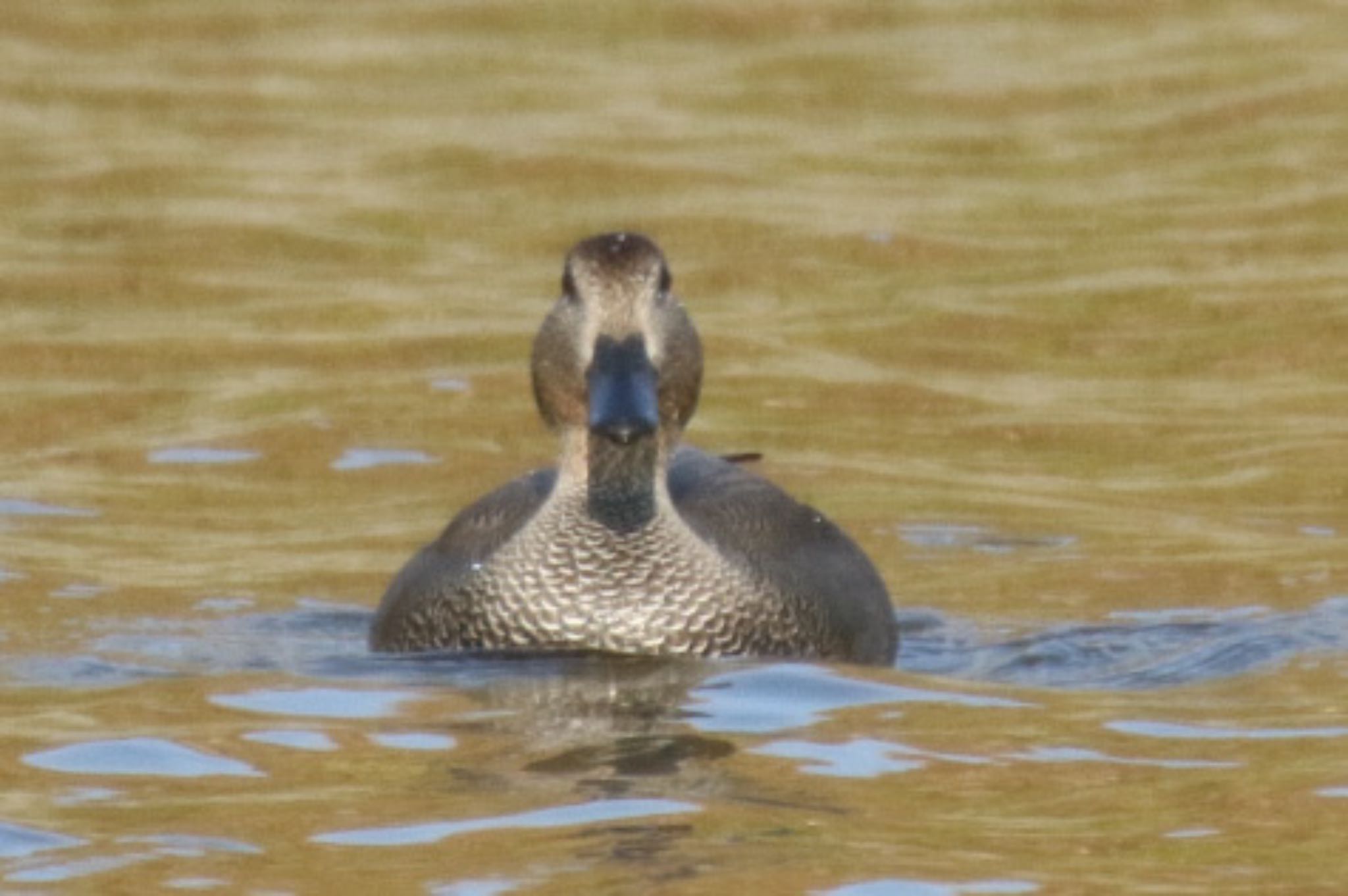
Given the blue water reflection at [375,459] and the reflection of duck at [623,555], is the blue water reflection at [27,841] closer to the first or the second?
the reflection of duck at [623,555]

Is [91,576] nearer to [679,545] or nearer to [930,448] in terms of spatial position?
[679,545]

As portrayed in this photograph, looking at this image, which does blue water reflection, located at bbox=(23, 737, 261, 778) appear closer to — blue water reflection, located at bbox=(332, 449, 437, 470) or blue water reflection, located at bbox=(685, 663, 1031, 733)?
blue water reflection, located at bbox=(685, 663, 1031, 733)

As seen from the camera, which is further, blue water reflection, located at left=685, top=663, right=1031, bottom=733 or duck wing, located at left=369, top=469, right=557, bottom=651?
duck wing, located at left=369, top=469, right=557, bottom=651

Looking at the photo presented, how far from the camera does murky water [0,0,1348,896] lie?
24.1 feet

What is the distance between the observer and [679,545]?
919 centimetres

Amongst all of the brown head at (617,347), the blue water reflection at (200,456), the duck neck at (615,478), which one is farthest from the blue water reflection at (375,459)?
the duck neck at (615,478)

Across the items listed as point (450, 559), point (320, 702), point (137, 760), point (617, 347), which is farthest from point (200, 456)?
point (137, 760)

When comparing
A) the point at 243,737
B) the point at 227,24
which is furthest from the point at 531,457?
the point at 227,24

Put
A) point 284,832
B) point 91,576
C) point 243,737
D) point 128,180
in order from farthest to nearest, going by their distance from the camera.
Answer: point 128,180 < point 91,576 < point 243,737 < point 284,832

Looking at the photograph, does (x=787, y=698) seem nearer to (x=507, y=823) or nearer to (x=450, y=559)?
(x=450, y=559)

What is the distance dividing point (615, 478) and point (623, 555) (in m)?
0.29

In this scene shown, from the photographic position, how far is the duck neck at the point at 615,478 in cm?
925

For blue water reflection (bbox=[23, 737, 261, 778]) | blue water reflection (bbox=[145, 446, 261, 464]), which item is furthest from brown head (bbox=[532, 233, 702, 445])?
blue water reflection (bbox=[145, 446, 261, 464])

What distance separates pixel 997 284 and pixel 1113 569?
441 cm
